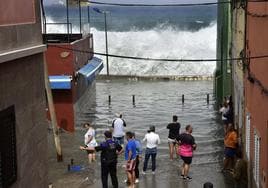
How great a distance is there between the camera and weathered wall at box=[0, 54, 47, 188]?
9742mm

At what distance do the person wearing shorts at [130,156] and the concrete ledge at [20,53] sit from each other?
176 inches

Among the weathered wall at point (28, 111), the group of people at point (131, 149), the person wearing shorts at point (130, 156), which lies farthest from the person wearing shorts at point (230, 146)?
the weathered wall at point (28, 111)

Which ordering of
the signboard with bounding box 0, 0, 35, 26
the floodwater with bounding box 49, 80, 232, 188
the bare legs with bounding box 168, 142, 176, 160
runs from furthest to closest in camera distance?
the bare legs with bounding box 168, 142, 176, 160
the floodwater with bounding box 49, 80, 232, 188
the signboard with bounding box 0, 0, 35, 26

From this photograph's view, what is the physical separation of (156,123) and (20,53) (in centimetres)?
1697

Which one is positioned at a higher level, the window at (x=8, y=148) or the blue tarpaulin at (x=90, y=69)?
the window at (x=8, y=148)

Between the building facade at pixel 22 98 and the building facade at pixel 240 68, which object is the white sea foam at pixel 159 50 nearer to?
the building facade at pixel 240 68

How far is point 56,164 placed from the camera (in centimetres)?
1892

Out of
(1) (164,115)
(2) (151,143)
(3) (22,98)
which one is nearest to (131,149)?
(2) (151,143)

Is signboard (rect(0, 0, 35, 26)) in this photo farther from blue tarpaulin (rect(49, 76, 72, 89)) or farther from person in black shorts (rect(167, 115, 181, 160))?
blue tarpaulin (rect(49, 76, 72, 89))

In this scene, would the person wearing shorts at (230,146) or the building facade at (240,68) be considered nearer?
the person wearing shorts at (230,146)

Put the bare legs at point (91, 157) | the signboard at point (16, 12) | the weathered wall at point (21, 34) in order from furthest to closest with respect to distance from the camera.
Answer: the bare legs at point (91, 157), the signboard at point (16, 12), the weathered wall at point (21, 34)

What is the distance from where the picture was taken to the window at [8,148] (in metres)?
9.36

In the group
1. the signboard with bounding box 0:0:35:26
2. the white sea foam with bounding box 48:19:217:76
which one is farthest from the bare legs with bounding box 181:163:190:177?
the white sea foam with bounding box 48:19:217:76

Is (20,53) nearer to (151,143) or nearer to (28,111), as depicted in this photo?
(28,111)
